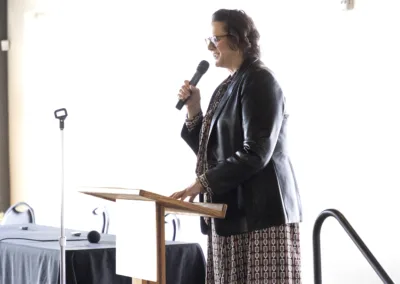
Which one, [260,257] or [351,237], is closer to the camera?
[260,257]

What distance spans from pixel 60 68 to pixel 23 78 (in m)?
0.71

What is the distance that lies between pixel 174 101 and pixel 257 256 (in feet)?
9.88

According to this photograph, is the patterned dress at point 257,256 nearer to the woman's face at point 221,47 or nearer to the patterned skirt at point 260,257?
the patterned skirt at point 260,257

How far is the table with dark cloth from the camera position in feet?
11.4

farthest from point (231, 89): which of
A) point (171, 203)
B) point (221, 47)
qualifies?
point (171, 203)

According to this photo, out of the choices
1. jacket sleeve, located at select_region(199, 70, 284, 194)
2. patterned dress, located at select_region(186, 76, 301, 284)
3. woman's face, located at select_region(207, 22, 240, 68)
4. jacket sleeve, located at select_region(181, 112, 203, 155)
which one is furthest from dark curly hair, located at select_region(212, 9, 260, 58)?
patterned dress, located at select_region(186, 76, 301, 284)

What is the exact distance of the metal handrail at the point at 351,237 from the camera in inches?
103

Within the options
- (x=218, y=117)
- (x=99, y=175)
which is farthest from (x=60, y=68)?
(x=218, y=117)

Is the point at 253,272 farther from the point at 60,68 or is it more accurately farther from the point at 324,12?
the point at 60,68

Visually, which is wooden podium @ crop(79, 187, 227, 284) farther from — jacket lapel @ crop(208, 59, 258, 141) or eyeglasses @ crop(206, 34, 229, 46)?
eyeglasses @ crop(206, 34, 229, 46)

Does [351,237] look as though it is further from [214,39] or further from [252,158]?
[214,39]

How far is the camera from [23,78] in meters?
7.41

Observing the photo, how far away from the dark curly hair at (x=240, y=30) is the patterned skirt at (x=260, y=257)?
2.17ft

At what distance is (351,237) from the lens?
276 cm
